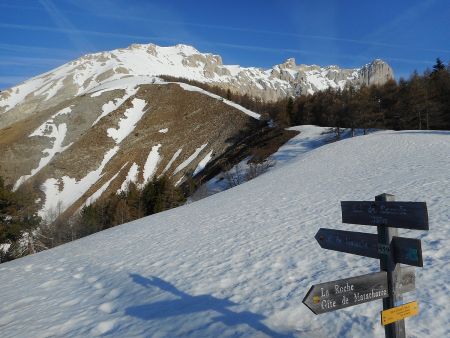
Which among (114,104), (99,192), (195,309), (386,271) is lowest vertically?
(195,309)

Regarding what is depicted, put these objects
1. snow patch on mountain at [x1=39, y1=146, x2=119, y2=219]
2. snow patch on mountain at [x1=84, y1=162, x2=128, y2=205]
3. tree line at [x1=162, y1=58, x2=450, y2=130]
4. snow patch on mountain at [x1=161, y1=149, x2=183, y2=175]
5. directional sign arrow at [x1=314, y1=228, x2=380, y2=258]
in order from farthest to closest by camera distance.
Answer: snow patch on mountain at [x1=161, y1=149, x2=183, y2=175] < snow patch on mountain at [x1=39, y1=146, x2=119, y2=219] < snow patch on mountain at [x1=84, y1=162, x2=128, y2=205] < tree line at [x1=162, y1=58, x2=450, y2=130] < directional sign arrow at [x1=314, y1=228, x2=380, y2=258]

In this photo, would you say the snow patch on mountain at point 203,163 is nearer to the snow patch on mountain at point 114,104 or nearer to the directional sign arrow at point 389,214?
the snow patch on mountain at point 114,104

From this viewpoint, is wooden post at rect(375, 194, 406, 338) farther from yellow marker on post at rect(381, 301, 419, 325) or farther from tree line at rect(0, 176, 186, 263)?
tree line at rect(0, 176, 186, 263)

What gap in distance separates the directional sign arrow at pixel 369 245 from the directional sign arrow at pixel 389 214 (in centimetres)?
18

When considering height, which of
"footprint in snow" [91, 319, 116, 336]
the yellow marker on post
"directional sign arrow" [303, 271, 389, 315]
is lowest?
"footprint in snow" [91, 319, 116, 336]

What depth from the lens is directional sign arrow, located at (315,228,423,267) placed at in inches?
162

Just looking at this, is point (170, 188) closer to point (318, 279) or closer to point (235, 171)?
point (235, 171)

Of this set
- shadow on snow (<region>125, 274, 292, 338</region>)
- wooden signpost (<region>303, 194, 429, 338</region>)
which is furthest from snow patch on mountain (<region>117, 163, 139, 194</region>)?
wooden signpost (<region>303, 194, 429, 338</region>)

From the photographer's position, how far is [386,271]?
4359 mm

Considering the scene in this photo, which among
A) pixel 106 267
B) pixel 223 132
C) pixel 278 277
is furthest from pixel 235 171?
pixel 278 277

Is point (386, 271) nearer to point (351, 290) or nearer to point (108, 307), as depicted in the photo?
point (351, 290)

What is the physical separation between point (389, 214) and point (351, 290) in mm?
974

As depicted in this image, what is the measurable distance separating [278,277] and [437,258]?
3.38 metres

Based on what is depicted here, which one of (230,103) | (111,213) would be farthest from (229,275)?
(230,103)
